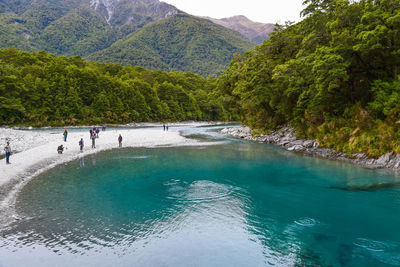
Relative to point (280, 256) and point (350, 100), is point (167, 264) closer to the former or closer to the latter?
point (280, 256)

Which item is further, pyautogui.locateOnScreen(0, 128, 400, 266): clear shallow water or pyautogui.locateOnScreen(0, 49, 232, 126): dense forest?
pyautogui.locateOnScreen(0, 49, 232, 126): dense forest

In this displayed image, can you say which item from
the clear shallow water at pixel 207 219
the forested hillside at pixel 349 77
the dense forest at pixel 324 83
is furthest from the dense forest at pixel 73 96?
the clear shallow water at pixel 207 219

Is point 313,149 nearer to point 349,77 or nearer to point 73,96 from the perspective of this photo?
point 349,77

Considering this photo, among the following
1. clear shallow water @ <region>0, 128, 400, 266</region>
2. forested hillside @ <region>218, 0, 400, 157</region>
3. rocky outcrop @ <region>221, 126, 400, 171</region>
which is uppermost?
forested hillside @ <region>218, 0, 400, 157</region>

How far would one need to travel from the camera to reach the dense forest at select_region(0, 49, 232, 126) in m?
75.2

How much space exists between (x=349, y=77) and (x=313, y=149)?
8940 millimetres

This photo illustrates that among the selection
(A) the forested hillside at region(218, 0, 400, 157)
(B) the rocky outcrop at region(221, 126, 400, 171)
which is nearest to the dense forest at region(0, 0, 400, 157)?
(A) the forested hillside at region(218, 0, 400, 157)

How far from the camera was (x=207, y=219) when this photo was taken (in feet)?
40.2

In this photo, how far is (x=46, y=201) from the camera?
14094 millimetres

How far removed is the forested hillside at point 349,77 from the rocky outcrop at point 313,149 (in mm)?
686

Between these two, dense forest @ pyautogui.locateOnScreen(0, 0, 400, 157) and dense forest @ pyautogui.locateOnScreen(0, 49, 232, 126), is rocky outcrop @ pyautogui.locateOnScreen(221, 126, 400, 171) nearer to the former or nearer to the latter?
dense forest @ pyautogui.locateOnScreen(0, 0, 400, 157)

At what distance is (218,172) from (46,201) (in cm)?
1257

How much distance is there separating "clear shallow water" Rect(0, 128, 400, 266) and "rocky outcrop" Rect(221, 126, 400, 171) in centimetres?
226

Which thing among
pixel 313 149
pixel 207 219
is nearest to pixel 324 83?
pixel 313 149
